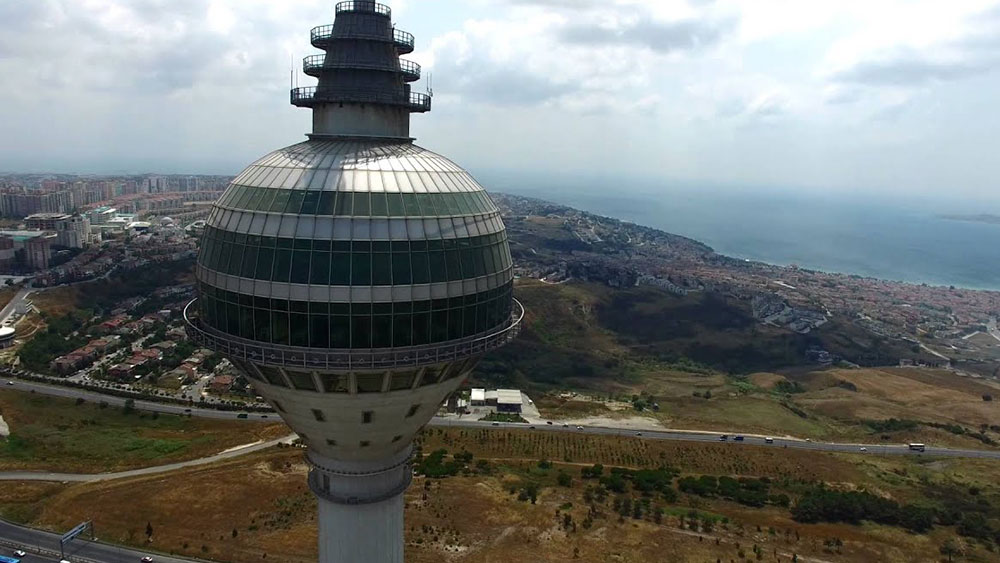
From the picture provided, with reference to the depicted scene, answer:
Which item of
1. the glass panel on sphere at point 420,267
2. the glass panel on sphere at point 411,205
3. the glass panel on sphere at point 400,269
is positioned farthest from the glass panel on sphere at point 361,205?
the glass panel on sphere at point 420,267

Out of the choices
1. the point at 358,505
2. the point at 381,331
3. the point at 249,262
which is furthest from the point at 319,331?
the point at 358,505

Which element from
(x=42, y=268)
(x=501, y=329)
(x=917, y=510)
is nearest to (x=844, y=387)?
(x=917, y=510)

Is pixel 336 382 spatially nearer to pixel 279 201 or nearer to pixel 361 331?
pixel 361 331

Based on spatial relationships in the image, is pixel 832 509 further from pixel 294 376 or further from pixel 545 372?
pixel 545 372

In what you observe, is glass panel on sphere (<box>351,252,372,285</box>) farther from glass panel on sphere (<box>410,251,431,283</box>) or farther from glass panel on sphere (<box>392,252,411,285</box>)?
glass panel on sphere (<box>410,251,431,283</box>)

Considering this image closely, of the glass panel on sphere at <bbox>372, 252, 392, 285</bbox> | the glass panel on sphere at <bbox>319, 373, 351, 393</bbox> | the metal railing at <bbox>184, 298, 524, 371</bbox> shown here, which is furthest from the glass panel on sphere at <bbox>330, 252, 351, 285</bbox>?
the glass panel on sphere at <bbox>319, 373, 351, 393</bbox>

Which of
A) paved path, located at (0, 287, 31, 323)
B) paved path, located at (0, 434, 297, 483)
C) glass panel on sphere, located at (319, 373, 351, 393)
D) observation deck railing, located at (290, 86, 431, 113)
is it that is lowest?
paved path, located at (0, 434, 297, 483)
